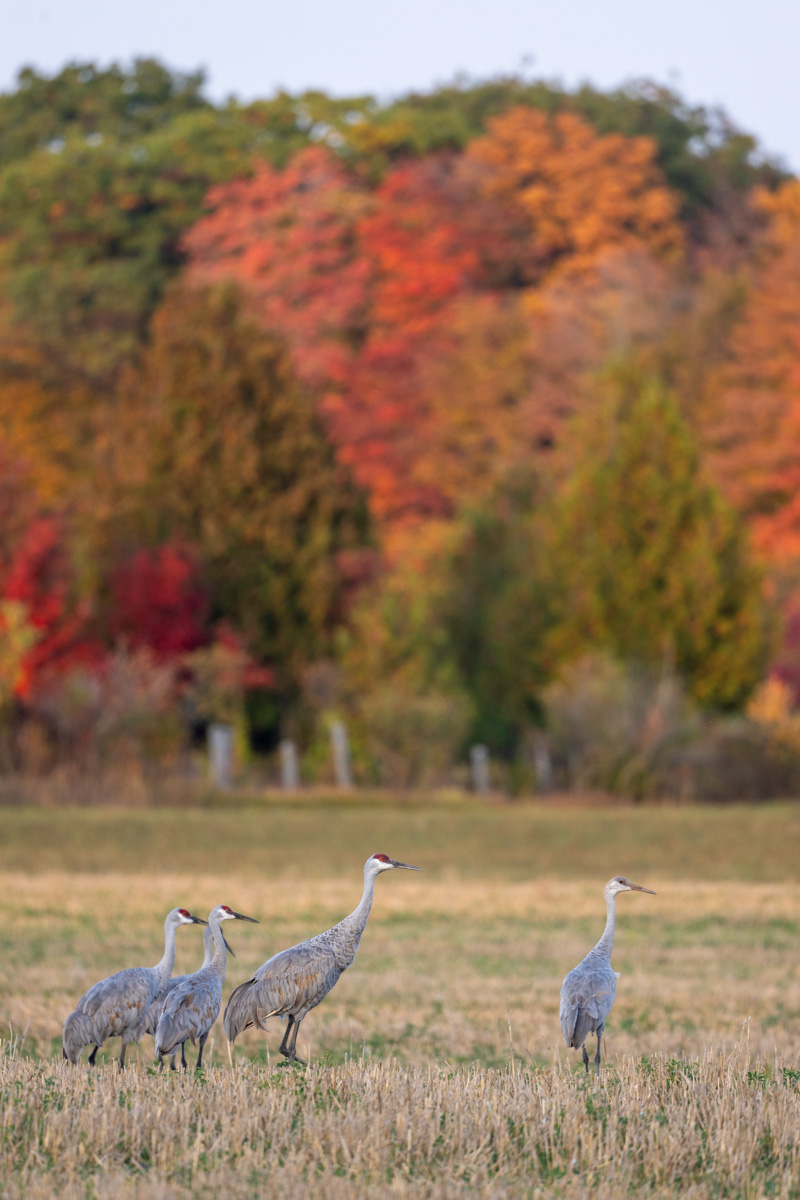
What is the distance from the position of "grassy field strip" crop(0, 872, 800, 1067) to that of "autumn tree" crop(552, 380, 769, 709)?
15.2 metres

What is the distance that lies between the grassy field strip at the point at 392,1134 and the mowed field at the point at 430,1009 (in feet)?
0.05

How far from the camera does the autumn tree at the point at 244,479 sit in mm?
38062

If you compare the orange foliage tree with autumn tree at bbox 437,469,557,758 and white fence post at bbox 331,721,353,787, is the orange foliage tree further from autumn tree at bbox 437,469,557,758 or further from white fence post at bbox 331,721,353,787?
white fence post at bbox 331,721,353,787

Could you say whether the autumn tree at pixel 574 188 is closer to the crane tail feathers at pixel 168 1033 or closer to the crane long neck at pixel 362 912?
the crane long neck at pixel 362 912

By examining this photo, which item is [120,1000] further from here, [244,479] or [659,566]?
[244,479]

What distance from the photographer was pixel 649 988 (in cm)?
1257

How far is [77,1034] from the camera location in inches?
298

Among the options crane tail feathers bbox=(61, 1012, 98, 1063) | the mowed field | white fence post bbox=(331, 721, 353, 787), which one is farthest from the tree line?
crane tail feathers bbox=(61, 1012, 98, 1063)

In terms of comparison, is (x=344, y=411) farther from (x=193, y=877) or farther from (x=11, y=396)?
(x=193, y=877)

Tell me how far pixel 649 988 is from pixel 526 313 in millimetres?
42434

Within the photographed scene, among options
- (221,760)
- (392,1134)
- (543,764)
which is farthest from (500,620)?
(392,1134)

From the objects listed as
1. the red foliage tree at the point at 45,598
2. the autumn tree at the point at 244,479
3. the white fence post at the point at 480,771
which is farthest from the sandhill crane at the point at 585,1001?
the autumn tree at the point at 244,479

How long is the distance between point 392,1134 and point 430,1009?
517cm

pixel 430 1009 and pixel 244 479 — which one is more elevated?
pixel 244 479
